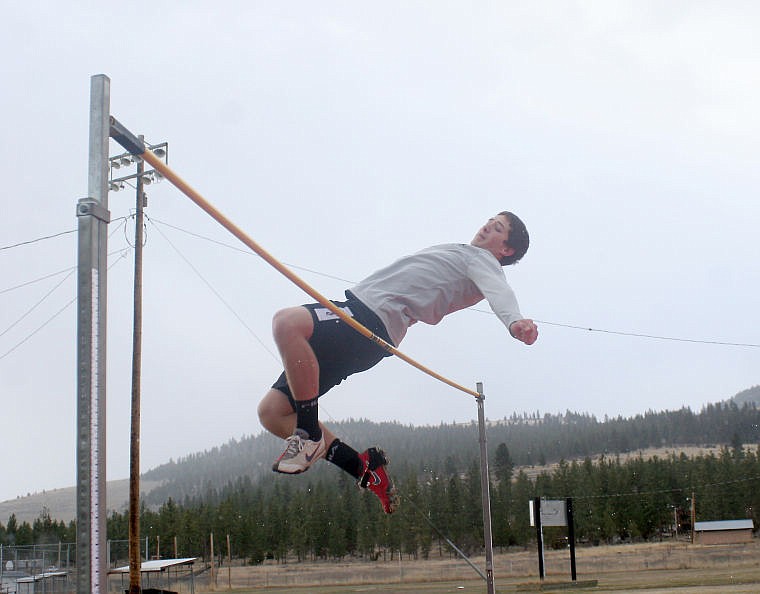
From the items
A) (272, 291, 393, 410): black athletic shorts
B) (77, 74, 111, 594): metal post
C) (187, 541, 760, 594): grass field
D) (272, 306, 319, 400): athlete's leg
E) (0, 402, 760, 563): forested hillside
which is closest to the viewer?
(77, 74, 111, 594): metal post

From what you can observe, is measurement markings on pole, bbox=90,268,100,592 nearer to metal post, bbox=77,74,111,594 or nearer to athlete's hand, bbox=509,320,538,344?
metal post, bbox=77,74,111,594

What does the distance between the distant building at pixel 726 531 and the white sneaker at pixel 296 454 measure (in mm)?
53299

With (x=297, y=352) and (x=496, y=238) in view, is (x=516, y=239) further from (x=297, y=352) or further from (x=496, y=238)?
(x=297, y=352)

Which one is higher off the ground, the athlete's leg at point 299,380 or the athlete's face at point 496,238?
the athlete's face at point 496,238

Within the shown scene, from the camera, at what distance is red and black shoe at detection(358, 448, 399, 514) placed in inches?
270

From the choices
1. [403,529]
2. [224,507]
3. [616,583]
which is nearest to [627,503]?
[403,529]

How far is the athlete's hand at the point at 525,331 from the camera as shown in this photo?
18.3ft

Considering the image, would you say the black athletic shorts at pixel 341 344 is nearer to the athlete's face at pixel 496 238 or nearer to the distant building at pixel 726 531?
the athlete's face at pixel 496 238

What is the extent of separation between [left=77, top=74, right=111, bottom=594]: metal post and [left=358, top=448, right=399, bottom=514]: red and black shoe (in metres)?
2.99

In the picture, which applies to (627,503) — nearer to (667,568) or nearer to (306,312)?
(667,568)

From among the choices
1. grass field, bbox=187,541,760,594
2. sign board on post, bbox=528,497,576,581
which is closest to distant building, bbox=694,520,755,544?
grass field, bbox=187,541,760,594

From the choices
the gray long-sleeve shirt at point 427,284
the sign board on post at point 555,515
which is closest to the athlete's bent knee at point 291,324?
the gray long-sleeve shirt at point 427,284

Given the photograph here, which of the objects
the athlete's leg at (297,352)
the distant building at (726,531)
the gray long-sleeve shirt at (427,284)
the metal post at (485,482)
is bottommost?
the distant building at (726,531)

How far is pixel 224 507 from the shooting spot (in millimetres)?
54906
